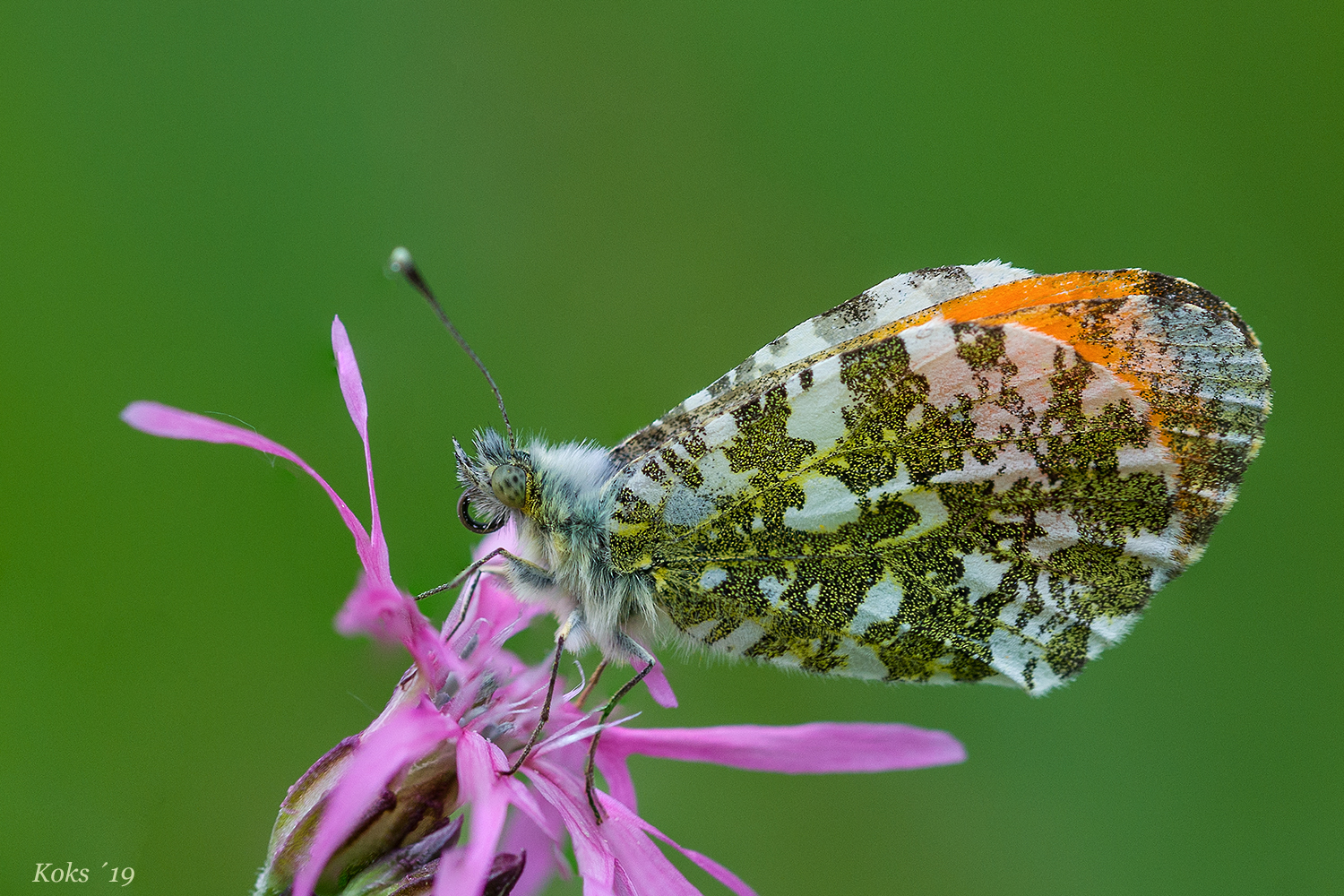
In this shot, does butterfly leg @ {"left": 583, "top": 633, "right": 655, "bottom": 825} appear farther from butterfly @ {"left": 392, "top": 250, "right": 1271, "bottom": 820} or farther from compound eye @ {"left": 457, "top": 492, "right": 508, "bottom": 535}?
compound eye @ {"left": 457, "top": 492, "right": 508, "bottom": 535}

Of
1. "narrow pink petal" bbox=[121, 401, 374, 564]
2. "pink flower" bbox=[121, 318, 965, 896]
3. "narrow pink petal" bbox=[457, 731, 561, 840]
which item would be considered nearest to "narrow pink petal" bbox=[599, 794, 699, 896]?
"pink flower" bbox=[121, 318, 965, 896]

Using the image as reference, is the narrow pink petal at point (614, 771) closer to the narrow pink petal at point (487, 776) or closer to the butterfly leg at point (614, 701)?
the butterfly leg at point (614, 701)

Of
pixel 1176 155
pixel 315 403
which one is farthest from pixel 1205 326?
pixel 1176 155

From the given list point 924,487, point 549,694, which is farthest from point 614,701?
point 924,487

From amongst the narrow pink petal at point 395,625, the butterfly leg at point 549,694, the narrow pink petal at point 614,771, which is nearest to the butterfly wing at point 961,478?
the butterfly leg at point 549,694

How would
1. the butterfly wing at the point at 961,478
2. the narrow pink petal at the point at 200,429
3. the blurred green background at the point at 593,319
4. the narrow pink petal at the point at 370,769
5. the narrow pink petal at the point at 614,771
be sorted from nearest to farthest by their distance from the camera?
the narrow pink petal at the point at 370,769 → the narrow pink petal at the point at 200,429 → the butterfly wing at the point at 961,478 → the narrow pink petal at the point at 614,771 → the blurred green background at the point at 593,319

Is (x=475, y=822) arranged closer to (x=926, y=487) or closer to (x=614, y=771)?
(x=614, y=771)
